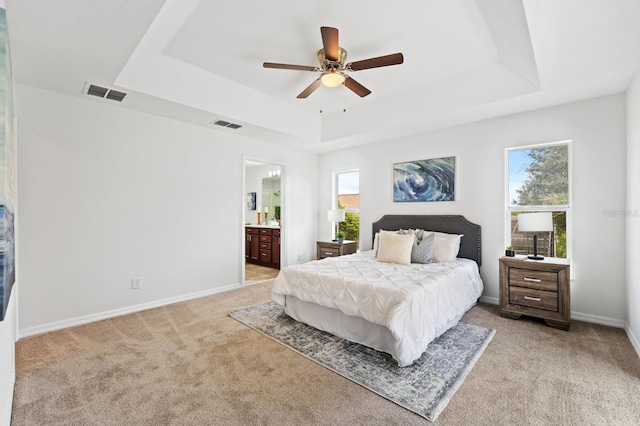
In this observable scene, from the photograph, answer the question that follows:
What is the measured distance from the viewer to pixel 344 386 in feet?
7.14

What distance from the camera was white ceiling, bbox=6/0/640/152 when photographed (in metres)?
2.21

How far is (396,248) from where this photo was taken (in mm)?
3926

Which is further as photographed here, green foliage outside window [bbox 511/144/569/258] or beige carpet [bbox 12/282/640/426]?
green foliage outside window [bbox 511/144/569/258]

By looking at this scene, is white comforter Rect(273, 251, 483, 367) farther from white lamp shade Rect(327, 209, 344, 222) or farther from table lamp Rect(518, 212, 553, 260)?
white lamp shade Rect(327, 209, 344, 222)

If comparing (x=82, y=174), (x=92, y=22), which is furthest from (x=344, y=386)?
(x=82, y=174)

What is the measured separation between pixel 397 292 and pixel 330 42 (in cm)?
210

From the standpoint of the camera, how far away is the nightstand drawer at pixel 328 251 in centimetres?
550

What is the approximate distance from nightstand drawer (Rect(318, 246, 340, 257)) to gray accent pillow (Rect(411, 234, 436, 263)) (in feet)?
5.79

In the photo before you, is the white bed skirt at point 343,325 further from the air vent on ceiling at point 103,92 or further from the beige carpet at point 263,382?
the air vent on ceiling at point 103,92

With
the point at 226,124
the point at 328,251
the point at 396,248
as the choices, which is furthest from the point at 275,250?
the point at 396,248

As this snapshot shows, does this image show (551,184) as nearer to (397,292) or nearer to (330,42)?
(397,292)

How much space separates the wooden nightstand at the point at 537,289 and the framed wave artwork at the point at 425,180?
1.40 meters

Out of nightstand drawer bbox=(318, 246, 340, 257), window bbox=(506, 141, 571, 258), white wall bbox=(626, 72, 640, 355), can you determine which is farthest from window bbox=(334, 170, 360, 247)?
white wall bbox=(626, 72, 640, 355)

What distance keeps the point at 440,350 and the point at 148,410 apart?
228cm
